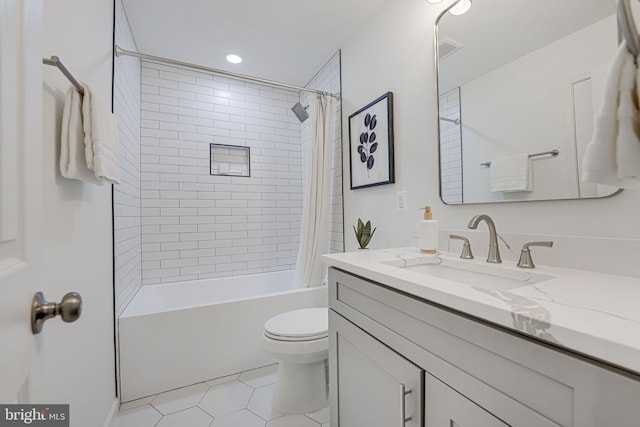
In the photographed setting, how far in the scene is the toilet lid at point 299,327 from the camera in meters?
1.42

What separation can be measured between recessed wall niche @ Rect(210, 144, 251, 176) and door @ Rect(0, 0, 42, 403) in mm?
2236

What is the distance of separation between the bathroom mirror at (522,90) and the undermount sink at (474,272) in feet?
1.05

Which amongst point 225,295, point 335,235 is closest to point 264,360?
point 225,295

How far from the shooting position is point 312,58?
2.42m

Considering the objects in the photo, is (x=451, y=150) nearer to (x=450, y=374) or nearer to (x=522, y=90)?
(x=522, y=90)

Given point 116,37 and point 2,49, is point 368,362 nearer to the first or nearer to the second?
point 2,49

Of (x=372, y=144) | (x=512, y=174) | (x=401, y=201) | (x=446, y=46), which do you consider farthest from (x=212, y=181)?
(x=512, y=174)

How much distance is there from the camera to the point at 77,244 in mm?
1062

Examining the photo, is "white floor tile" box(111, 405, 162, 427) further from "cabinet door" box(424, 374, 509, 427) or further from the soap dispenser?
the soap dispenser

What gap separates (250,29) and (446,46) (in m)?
1.43

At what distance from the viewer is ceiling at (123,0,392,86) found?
177 cm

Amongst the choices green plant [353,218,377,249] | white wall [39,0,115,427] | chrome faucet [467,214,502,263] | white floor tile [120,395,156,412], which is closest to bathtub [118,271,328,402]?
white floor tile [120,395,156,412]

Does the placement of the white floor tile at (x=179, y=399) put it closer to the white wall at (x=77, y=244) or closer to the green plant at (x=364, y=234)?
the white wall at (x=77, y=244)

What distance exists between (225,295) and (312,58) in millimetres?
2391
